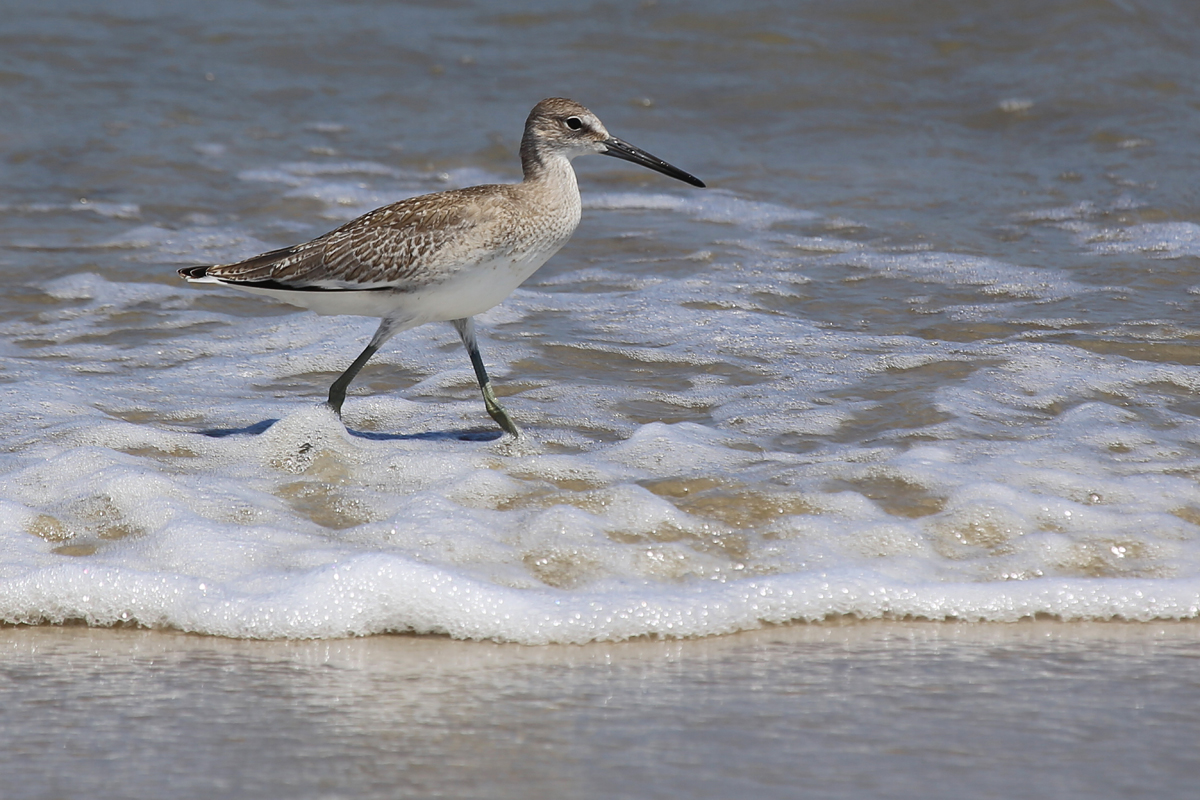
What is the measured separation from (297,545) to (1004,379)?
3.54m

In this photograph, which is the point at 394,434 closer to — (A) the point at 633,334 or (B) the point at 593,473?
(B) the point at 593,473

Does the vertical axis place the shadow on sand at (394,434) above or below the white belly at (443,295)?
below

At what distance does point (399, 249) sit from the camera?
234 inches

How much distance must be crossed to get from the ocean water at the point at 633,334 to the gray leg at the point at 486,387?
0.11 metres

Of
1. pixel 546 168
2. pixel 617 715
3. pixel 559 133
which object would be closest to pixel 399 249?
pixel 546 168

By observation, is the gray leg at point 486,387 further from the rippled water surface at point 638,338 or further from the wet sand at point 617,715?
the wet sand at point 617,715

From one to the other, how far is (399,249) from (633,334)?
2.17 m

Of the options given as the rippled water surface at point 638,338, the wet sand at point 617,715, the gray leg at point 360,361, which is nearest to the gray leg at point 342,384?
the gray leg at point 360,361

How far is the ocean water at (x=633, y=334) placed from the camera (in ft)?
15.0

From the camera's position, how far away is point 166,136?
1246cm

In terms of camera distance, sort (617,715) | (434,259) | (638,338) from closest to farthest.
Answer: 1. (617,715)
2. (434,259)
3. (638,338)

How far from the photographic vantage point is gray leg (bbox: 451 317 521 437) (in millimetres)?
6055

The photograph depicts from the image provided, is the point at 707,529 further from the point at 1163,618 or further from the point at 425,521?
the point at 1163,618

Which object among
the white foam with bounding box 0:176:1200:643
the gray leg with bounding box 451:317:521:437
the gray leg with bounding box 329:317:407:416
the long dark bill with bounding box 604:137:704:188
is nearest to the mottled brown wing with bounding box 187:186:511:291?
the gray leg with bounding box 329:317:407:416
